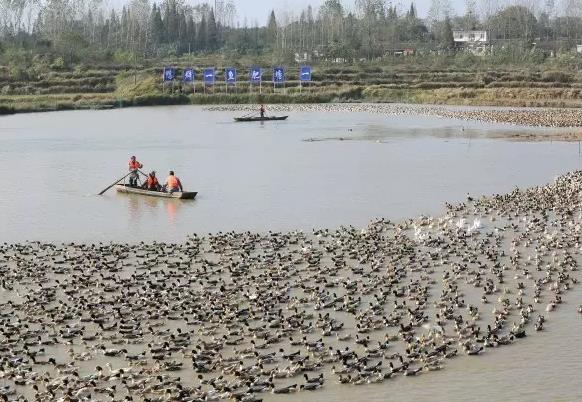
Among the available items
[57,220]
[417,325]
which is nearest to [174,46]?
[57,220]

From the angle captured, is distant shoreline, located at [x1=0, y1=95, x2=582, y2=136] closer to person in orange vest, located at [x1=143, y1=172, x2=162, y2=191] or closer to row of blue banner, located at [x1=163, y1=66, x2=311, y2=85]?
row of blue banner, located at [x1=163, y1=66, x2=311, y2=85]

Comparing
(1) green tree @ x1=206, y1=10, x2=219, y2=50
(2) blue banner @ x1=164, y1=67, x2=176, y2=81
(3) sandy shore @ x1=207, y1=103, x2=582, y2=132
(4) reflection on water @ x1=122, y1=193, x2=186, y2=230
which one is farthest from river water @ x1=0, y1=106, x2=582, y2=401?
(1) green tree @ x1=206, y1=10, x2=219, y2=50

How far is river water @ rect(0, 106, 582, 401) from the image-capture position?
12.4 meters

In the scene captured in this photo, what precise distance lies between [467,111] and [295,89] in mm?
17040

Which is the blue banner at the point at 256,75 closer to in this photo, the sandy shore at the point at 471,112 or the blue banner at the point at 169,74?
the sandy shore at the point at 471,112

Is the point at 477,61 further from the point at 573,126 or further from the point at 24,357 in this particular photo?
the point at 24,357

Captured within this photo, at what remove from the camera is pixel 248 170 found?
105 ft

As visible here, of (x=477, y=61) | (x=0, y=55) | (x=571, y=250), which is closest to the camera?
(x=571, y=250)

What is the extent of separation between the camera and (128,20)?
124 m

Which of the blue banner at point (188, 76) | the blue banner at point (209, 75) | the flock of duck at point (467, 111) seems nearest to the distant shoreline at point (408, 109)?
the flock of duck at point (467, 111)

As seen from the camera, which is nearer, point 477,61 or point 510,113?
point 510,113

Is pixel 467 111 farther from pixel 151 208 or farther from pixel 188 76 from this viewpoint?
pixel 151 208

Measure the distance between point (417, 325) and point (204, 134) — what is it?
3311cm

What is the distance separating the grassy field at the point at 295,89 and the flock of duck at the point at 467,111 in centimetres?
285
